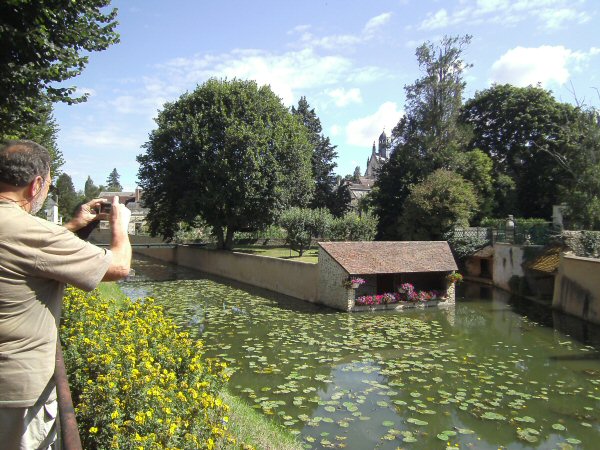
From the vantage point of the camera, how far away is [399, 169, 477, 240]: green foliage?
30438mm

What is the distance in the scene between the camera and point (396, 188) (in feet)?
130

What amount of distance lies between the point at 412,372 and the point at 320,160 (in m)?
41.2

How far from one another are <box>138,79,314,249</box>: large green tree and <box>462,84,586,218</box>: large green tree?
57.9ft

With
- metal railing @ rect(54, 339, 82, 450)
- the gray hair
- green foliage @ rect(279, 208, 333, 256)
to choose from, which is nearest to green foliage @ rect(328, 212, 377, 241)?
green foliage @ rect(279, 208, 333, 256)

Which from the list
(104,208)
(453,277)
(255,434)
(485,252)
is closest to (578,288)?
(453,277)

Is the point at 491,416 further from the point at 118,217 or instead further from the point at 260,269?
the point at 260,269

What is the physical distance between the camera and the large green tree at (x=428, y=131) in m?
38.0

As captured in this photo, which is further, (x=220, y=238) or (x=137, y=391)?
(x=220, y=238)

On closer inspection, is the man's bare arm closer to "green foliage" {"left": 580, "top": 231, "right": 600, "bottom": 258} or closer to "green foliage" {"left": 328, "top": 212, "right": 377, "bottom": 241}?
"green foliage" {"left": 580, "top": 231, "right": 600, "bottom": 258}

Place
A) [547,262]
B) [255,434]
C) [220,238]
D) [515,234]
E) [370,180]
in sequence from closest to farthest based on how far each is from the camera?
[255,434] < [547,262] < [515,234] < [220,238] < [370,180]

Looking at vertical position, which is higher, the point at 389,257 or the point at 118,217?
the point at 118,217

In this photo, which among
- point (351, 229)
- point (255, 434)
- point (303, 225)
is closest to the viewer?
point (255, 434)

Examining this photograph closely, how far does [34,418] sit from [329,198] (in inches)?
1924

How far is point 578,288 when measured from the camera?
20.3 meters
